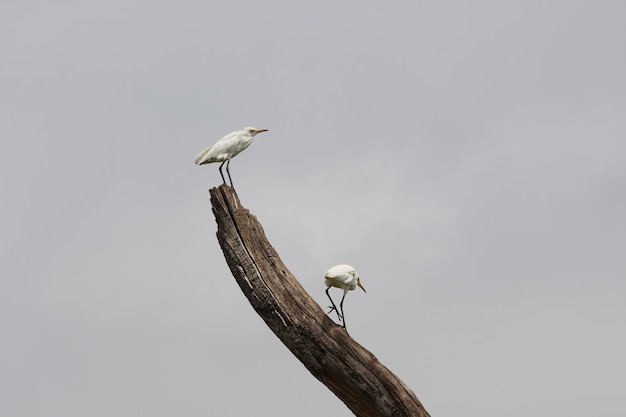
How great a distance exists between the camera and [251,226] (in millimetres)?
11727

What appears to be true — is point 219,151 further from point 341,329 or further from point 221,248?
point 341,329

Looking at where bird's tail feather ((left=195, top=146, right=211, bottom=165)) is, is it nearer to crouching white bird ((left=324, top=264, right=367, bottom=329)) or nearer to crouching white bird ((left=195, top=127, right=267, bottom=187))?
crouching white bird ((left=195, top=127, right=267, bottom=187))

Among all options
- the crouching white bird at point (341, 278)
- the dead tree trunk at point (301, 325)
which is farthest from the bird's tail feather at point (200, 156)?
the crouching white bird at point (341, 278)

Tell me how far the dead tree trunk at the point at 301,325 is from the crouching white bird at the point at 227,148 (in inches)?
37.1

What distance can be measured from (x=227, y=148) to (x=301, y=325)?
9.29ft

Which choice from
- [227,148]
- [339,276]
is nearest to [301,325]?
[339,276]

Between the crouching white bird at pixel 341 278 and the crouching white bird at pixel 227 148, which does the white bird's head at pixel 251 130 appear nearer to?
the crouching white bird at pixel 227 148

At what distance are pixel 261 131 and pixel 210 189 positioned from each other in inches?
75.5

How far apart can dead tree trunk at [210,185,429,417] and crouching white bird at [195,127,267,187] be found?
943 millimetres

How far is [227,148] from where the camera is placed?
42.1 ft

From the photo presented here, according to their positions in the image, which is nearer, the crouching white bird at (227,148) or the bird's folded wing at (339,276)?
the bird's folded wing at (339,276)

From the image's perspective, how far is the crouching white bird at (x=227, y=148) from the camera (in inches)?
500

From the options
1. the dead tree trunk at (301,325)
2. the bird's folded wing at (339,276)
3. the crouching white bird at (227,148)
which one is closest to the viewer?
the dead tree trunk at (301,325)

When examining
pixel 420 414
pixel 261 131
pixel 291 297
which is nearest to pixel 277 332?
pixel 291 297
